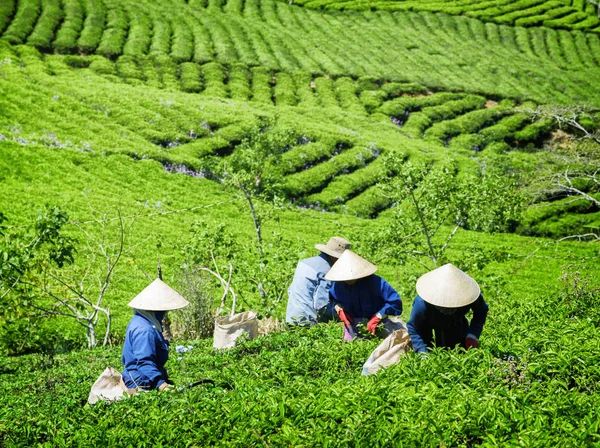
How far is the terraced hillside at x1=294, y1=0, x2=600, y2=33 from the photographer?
8219 cm

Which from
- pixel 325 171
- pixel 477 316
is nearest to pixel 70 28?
pixel 325 171

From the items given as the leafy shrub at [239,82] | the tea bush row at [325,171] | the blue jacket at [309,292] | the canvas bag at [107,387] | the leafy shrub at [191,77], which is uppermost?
the canvas bag at [107,387]

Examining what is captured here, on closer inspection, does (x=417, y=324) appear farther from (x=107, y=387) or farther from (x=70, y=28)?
(x=70, y=28)

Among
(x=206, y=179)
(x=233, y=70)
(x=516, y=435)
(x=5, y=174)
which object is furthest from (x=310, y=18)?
(x=516, y=435)

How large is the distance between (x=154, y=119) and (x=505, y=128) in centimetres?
3206

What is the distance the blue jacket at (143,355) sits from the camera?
761cm

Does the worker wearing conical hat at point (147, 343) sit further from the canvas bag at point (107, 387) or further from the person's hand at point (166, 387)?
the canvas bag at point (107, 387)

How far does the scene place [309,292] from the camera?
1184 cm

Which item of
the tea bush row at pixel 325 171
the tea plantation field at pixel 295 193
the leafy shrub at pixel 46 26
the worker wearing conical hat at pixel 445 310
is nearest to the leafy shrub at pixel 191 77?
the tea plantation field at pixel 295 193

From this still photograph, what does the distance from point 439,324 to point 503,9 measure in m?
89.0

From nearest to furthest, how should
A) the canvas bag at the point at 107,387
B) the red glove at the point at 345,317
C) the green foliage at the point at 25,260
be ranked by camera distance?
Result: the canvas bag at the point at 107,387, the red glove at the point at 345,317, the green foliage at the point at 25,260

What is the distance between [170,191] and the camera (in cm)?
3247

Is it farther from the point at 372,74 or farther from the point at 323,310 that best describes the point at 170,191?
the point at 372,74

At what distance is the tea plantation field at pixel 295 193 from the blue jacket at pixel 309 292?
25.3 inches
